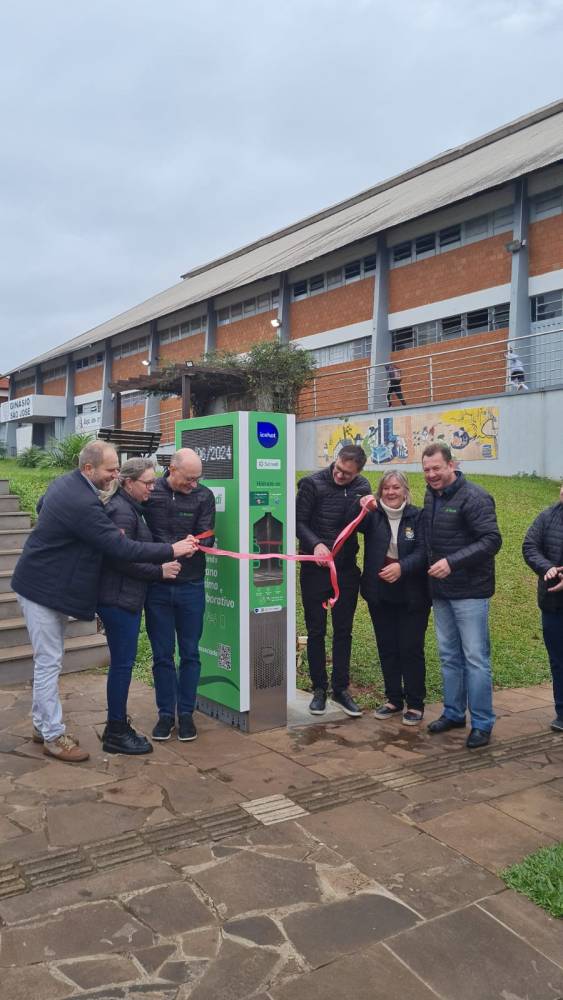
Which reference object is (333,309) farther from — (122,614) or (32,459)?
(122,614)

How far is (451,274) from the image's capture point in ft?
71.7

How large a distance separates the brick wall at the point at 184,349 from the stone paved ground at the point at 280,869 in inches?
1085

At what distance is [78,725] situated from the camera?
530 cm

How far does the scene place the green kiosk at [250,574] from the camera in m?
5.19

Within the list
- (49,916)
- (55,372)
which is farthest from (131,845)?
(55,372)

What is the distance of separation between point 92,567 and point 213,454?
1279mm

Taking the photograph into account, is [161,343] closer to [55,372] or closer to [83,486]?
[55,372]

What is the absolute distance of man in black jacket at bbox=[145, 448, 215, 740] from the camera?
499 centimetres

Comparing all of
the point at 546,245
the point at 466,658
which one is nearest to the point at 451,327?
the point at 546,245

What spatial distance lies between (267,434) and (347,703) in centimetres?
204

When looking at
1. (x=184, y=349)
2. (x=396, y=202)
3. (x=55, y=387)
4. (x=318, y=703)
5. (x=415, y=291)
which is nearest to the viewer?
(x=318, y=703)

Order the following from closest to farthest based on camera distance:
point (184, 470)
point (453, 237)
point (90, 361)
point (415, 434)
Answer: point (184, 470), point (415, 434), point (453, 237), point (90, 361)

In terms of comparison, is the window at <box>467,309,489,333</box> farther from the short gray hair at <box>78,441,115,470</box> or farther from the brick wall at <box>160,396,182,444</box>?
the short gray hair at <box>78,441,115,470</box>

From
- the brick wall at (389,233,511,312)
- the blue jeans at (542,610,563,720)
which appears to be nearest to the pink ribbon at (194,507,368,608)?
the blue jeans at (542,610,563,720)
